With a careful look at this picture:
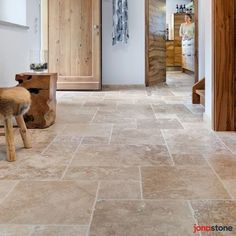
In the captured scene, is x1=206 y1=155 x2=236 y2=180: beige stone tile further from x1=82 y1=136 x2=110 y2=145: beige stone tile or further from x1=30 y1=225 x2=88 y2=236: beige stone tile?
x1=30 y1=225 x2=88 y2=236: beige stone tile

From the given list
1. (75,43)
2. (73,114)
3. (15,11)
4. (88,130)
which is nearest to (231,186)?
(88,130)

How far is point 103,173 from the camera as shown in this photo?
84.1 inches

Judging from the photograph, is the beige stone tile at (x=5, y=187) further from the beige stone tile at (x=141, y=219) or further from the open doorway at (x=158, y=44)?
the open doorway at (x=158, y=44)

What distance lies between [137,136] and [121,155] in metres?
0.59

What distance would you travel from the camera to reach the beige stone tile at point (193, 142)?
103 inches

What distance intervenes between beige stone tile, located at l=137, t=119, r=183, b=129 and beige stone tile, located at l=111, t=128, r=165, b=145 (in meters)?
0.17

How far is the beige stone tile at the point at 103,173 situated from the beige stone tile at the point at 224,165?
411 millimetres

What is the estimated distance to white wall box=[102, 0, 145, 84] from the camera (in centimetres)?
715

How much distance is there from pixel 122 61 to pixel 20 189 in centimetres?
549

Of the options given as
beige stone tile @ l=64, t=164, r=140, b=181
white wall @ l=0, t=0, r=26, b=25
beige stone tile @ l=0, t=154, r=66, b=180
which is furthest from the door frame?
white wall @ l=0, t=0, r=26, b=25

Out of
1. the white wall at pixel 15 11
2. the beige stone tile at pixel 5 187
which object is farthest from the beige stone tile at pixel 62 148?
the white wall at pixel 15 11

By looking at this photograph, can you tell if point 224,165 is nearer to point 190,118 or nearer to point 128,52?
point 190,118

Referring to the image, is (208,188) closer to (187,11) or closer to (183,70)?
(183,70)

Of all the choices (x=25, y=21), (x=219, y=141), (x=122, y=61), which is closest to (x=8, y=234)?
(x=219, y=141)
